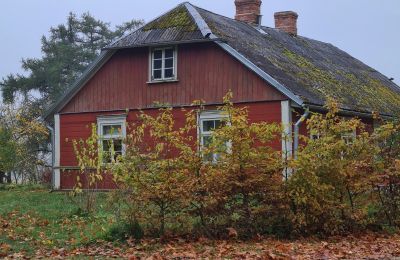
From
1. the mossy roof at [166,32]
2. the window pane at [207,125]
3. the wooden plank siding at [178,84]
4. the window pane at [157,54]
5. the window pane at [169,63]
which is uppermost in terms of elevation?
the mossy roof at [166,32]

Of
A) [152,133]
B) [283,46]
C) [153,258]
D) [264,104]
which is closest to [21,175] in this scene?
[283,46]

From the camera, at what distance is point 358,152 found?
13570 mm

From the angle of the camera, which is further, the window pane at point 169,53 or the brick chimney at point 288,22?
the brick chimney at point 288,22

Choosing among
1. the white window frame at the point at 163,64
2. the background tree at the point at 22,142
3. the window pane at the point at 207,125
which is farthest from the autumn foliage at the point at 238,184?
the background tree at the point at 22,142

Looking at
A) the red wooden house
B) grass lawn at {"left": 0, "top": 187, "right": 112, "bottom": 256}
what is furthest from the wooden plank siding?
grass lawn at {"left": 0, "top": 187, "right": 112, "bottom": 256}

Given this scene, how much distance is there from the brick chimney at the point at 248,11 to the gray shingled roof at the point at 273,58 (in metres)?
1.31

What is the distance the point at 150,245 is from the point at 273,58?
1310cm

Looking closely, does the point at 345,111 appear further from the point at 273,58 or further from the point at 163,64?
the point at 163,64

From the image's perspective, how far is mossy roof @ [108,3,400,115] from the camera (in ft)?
71.4

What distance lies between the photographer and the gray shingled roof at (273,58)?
2122 cm

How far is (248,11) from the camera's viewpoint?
1224 inches

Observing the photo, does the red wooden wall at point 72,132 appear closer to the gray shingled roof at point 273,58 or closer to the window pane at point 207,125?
the gray shingled roof at point 273,58

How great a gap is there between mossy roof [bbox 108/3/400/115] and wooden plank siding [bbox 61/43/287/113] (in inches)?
20.5

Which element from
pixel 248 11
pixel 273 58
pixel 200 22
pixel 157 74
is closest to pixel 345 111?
pixel 273 58
